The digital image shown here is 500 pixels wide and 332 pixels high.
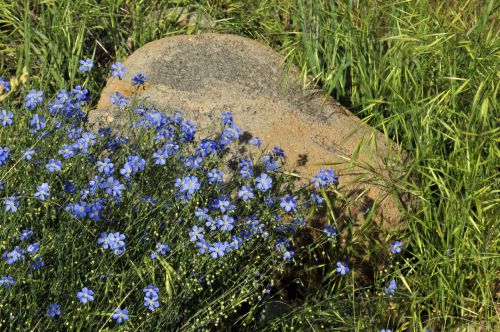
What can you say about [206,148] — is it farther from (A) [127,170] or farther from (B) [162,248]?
(B) [162,248]

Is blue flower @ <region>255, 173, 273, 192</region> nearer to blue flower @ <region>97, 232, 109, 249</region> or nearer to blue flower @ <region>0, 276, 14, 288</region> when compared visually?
blue flower @ <region>97, 232, 109, 249</region>

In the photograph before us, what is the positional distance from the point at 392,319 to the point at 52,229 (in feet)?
5.03

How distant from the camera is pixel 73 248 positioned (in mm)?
2994

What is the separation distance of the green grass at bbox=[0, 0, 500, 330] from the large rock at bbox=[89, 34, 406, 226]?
0.12 m

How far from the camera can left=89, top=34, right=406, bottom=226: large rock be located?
399cm

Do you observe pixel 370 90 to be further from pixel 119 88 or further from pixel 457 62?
pixel 119 88

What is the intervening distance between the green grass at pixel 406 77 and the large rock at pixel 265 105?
116 mm

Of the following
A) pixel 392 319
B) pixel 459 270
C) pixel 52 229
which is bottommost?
pixel 392 319

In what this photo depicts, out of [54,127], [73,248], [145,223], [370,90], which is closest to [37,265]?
[73,248]

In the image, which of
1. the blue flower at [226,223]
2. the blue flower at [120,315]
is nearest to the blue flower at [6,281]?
the blue flower at [120,315]

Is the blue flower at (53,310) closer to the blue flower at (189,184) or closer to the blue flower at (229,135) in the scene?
the blue flower at (189,184)

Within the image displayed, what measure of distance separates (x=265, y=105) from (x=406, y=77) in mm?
713

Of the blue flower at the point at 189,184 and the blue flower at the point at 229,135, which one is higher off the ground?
the blue flower at the point at 189,184

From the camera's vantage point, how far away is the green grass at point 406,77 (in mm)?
3621
